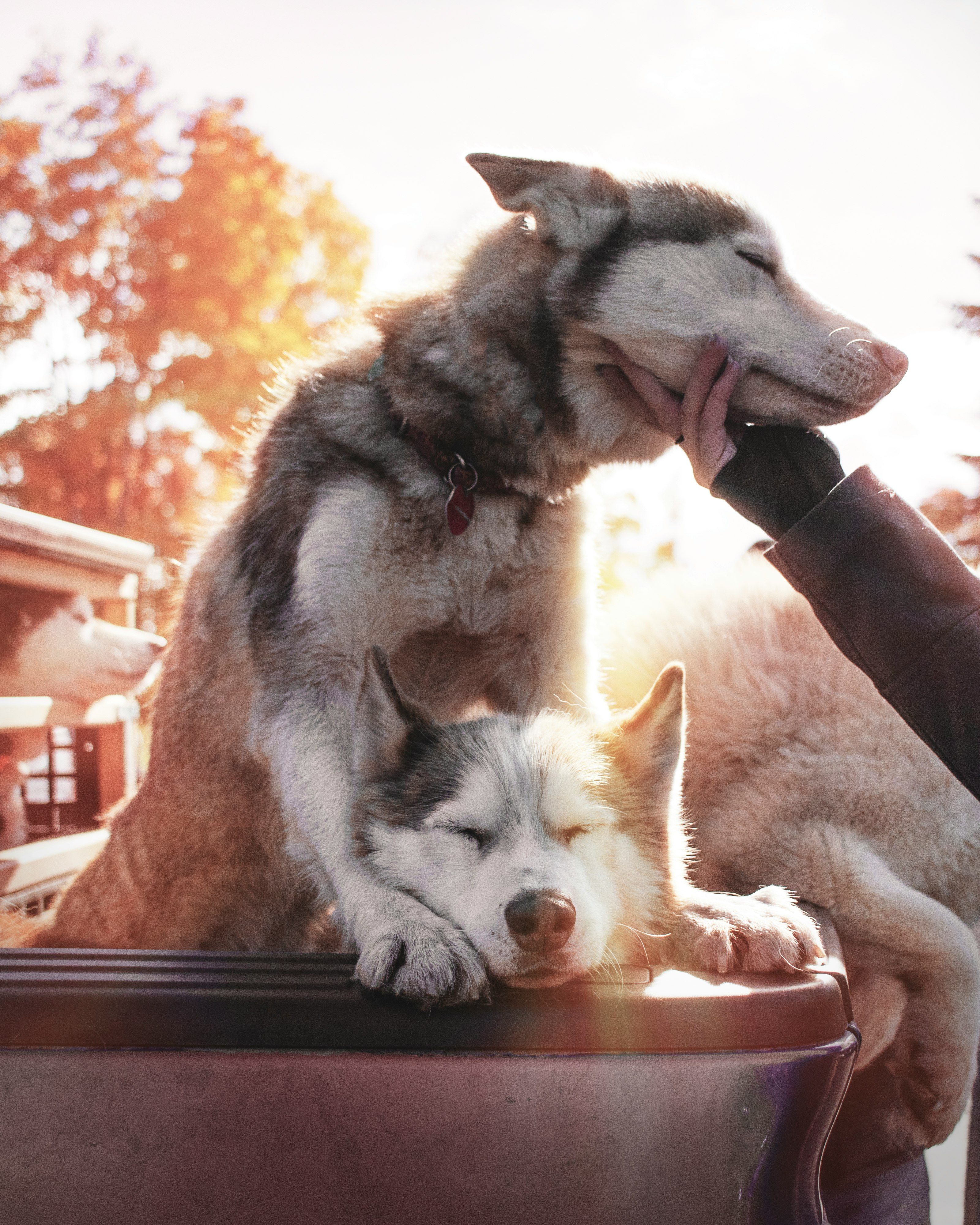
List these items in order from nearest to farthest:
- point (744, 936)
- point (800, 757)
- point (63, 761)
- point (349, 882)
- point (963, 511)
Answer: point (744, 936)
point (349, 882)
point (800, 757)
point (63, 761)
point (963, 511)

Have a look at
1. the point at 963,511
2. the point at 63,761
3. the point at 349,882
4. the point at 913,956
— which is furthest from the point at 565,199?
the point at 963,511

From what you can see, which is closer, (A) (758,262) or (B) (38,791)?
(A) (758,262)

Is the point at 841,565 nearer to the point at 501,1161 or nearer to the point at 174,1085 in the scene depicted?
the point at 501,1161

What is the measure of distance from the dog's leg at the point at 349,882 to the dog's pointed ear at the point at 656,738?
0.54 m

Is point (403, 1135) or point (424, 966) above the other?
point (424, 966)

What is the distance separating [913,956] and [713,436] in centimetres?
120

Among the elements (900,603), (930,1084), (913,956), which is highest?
(900,603)

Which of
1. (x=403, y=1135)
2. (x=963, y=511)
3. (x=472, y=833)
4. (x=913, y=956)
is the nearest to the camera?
(x=403, y=1135)

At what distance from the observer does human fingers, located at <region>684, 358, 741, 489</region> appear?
78.5 inches

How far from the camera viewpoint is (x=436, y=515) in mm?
2256

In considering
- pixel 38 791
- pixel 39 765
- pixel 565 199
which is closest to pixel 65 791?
pixel 38 791

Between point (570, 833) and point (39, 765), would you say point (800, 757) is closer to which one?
point (570, 833)

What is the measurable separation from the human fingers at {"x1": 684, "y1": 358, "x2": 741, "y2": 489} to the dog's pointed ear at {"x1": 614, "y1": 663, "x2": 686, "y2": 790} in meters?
0.43

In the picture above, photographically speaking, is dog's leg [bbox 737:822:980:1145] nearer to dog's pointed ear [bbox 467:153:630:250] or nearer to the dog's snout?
the dog's snout
